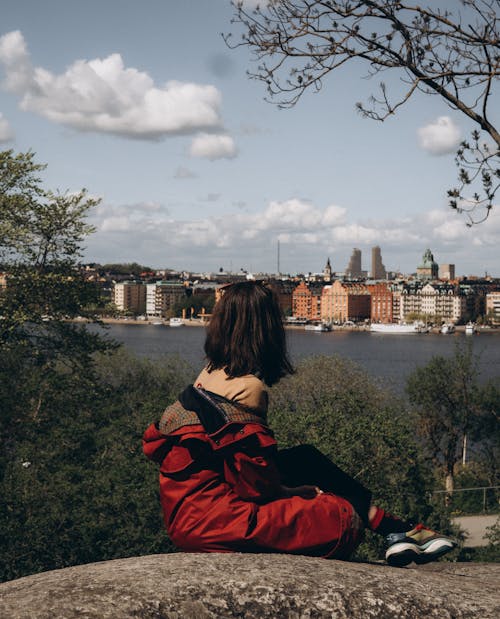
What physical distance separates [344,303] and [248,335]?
522 feet

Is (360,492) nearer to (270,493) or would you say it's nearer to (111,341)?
(270,493)

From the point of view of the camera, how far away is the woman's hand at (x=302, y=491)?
2788 mm

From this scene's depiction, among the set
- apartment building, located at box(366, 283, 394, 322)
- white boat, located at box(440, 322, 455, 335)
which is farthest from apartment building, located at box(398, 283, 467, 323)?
white boat, located at box(440, 322, 455, 335)

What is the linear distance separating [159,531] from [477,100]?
9989mm

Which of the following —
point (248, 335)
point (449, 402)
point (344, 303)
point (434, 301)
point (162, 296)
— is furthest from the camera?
point (162, 296)

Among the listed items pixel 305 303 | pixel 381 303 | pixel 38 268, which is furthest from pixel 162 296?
pixel 38 268

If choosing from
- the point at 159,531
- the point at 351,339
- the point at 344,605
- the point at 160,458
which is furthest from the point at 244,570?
the point at 351,339

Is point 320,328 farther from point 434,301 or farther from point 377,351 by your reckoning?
point 377,351

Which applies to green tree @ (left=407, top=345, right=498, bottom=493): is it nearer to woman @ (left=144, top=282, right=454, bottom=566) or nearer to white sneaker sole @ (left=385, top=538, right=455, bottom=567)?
white sneaker sole @ (left=385, top=538, right=455, bottom=567)


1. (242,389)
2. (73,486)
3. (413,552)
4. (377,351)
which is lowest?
(377,351)

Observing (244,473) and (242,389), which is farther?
(242,389)

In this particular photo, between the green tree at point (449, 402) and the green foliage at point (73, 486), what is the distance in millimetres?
14794

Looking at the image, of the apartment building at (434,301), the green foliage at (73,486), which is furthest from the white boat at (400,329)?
the green foliage at (73,486)

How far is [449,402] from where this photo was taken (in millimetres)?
30828
